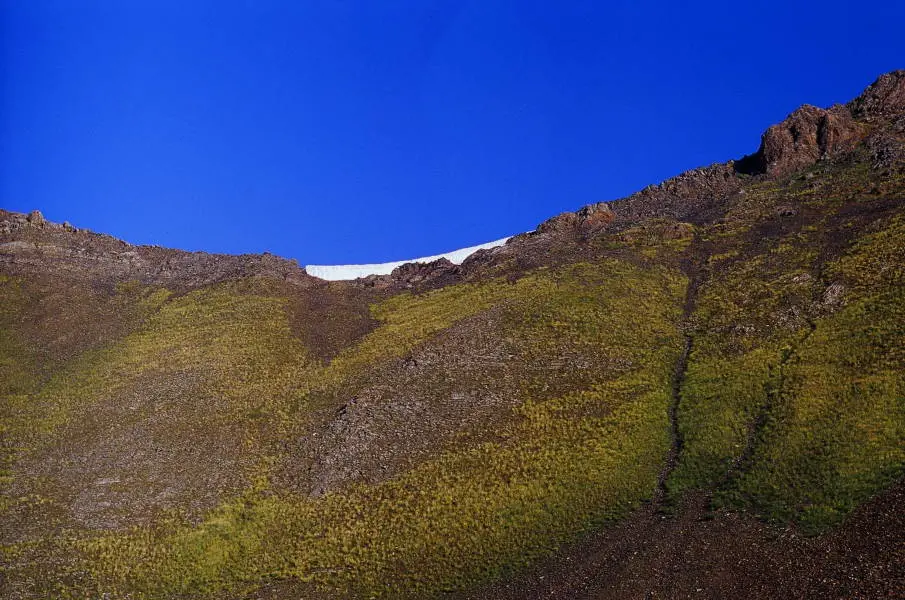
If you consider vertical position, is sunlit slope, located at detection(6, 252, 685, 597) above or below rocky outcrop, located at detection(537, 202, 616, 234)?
below

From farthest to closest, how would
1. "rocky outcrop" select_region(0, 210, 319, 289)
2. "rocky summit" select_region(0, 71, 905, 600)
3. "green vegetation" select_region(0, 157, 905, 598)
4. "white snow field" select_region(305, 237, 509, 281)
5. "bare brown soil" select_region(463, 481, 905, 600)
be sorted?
1. "white snow field" select_region(305, 237, 509, 281)
2. "rocky outcrop" select_region(0, 210, 319, 289)
3. "green vegetation" select_region(0, 157, 905, 598)
4. "rocky summit" select_region(0, 71, 905, 600)
5. "bare brown soil" select_region(463, 481, 905, 600)

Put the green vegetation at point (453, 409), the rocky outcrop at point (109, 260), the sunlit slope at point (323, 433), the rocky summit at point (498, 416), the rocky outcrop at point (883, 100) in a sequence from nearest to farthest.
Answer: the rocky summit at point (498, 416) < the green vegetation at point (453, 409) < the sunlit slope at point (323, 433) < the rocky outcrop at point (109, 260) < the rocky outcrop at point (883, 100)

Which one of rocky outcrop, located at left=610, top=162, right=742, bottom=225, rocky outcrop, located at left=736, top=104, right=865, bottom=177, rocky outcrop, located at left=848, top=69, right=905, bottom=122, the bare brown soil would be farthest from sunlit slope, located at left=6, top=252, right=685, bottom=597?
rocky outcrop, located at left=848, top=69, right=905, bottom=122

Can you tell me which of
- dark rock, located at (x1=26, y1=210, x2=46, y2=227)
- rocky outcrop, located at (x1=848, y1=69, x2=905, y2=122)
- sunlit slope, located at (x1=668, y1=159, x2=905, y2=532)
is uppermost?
dark rock, located at (x1=26, y1=210, x2=46, y2=227)

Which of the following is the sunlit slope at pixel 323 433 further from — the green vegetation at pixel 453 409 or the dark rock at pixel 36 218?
the dark rock at pixel 36 218

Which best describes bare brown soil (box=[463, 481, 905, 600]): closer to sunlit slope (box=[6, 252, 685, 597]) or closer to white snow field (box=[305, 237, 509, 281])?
sunlit slope (box=[6, 252, 685, 597])

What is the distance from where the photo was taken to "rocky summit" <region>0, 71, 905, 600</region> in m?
43.0

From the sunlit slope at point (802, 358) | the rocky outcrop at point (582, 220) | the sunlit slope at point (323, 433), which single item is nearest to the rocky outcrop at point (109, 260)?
the sunlit slope at point (323, 433)

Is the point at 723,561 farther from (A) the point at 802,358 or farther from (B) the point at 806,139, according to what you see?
(B) the point at 806,139

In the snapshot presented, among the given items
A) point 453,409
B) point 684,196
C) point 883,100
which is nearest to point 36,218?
point 453,409

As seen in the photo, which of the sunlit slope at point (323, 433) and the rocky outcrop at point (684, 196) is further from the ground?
the rocky outcrop at point (684, 196)

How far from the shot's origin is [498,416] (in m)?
58.8

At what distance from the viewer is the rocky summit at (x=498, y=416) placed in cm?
4303

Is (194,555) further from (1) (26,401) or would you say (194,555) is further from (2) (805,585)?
(2) (805,585)
